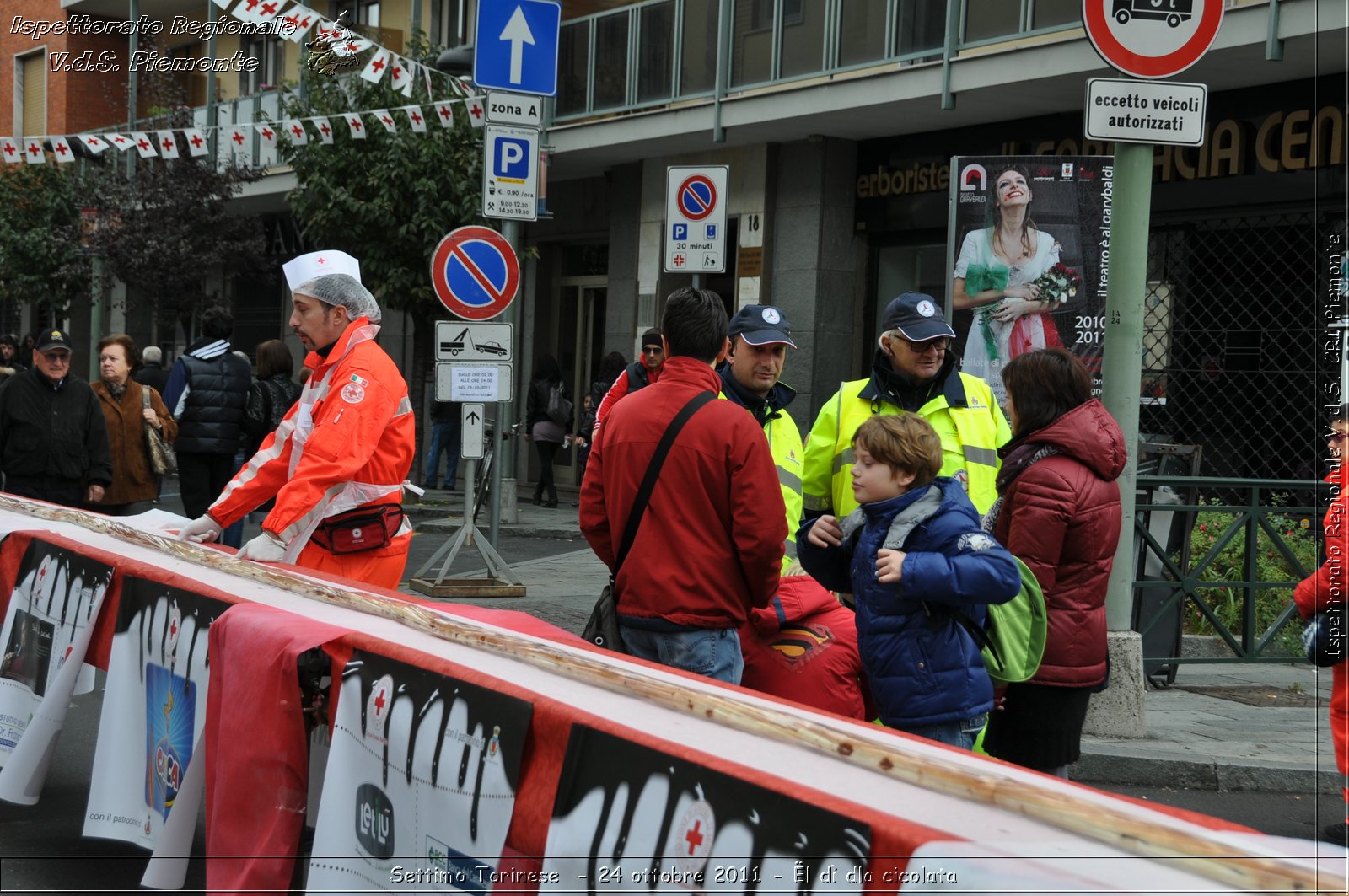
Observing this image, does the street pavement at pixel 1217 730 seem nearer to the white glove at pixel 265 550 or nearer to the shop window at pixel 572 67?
the white glove at pixel 265 550

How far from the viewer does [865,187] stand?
55.4 ft

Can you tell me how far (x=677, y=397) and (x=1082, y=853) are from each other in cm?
241

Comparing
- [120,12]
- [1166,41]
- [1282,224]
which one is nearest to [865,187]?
[1282,224]

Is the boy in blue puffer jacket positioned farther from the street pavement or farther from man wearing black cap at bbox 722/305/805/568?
the street pavement

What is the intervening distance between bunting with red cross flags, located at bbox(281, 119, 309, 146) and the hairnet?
41.6 feet

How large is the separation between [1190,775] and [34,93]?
35.2 metres

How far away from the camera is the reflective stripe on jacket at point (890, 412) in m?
4.83

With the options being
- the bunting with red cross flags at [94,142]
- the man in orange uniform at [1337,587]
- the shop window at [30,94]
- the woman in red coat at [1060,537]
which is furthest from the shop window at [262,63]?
the man in orange uniform at [1337,587]

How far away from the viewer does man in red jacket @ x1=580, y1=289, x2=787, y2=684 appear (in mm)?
4199

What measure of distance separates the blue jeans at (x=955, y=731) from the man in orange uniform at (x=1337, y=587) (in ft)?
5.08

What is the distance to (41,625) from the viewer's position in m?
5.04

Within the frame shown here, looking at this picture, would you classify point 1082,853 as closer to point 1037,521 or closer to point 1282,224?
point 1037,521

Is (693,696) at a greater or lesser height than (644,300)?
lesser

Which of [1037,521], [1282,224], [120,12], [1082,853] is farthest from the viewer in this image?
[120,12]
